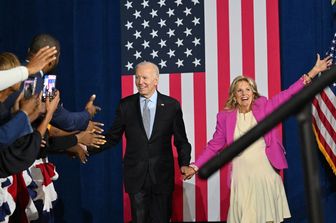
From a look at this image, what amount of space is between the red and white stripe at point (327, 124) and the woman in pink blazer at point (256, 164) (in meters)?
A: 0.58

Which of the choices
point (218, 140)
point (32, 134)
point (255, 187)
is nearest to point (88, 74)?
point (218, 140)

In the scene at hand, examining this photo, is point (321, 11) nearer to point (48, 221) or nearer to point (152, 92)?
point (152, 92)

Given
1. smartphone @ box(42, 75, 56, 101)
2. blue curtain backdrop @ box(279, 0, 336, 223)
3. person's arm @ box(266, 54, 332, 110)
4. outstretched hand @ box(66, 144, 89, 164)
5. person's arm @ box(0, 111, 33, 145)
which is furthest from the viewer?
blue curtain backdrop @ box(279, 0, 336, 223)

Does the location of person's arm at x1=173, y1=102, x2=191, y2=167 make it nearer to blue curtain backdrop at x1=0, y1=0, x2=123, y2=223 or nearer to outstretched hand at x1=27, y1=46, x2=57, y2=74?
blue curtain backdrop at x1=0, y1=0, x2=123, y2=223

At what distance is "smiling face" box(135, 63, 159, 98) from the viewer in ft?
13.7

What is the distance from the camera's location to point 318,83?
1197 mm

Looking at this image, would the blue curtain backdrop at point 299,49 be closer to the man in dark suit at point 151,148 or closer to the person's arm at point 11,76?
the man in dark suit at point 151,148

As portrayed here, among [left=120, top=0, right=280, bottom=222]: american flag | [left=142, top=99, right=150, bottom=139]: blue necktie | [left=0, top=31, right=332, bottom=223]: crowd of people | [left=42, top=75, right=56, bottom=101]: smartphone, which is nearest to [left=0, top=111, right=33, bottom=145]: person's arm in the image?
[left=42, top=75, right=56, bottom=101]: smartphone

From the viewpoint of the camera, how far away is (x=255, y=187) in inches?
166

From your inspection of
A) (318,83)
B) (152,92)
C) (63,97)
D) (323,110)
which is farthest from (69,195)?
(318,83)

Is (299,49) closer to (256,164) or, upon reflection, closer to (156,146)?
(256,164)

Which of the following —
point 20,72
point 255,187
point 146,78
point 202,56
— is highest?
point 202,56

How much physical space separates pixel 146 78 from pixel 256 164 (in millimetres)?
986

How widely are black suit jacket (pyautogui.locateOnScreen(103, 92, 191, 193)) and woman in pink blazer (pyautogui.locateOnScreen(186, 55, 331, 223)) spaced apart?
0.56 ft
